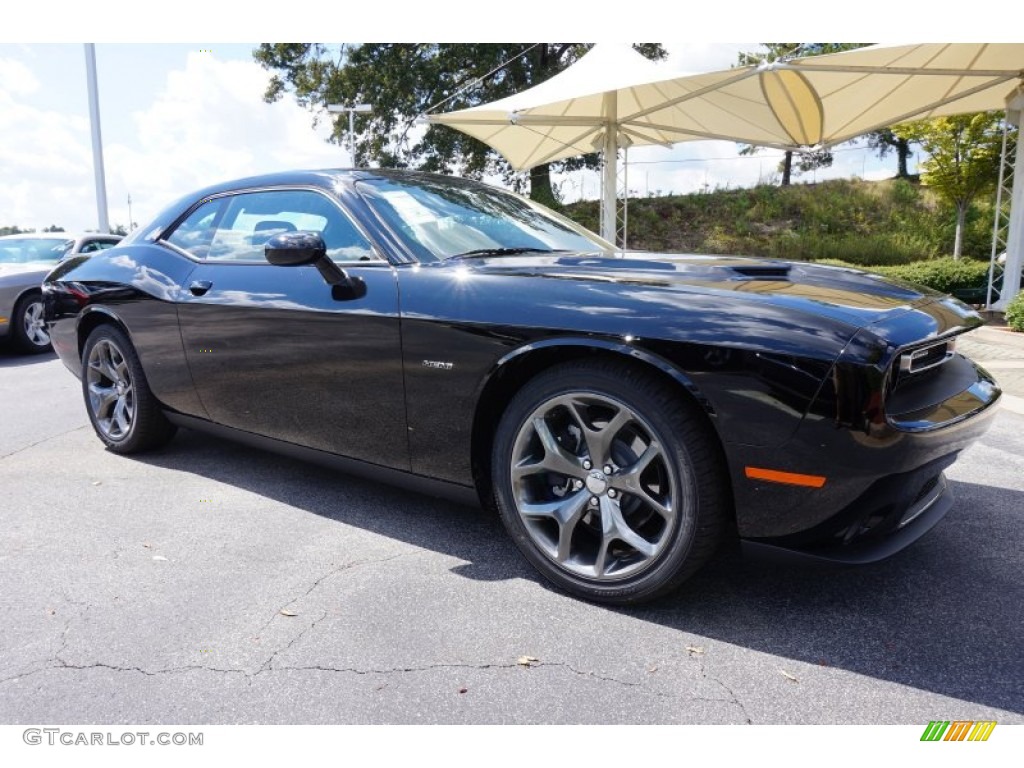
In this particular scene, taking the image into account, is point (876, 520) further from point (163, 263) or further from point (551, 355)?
point (163, 263)

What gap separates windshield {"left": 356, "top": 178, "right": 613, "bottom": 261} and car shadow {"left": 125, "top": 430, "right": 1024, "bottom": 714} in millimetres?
1148

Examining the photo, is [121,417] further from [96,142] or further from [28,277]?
[96,142]

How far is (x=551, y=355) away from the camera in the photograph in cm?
235

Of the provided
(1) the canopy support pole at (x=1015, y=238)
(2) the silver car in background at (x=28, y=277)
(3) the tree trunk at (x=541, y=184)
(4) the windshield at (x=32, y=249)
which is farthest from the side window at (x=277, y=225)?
(3) the tree trunk at (x=541, y=184)

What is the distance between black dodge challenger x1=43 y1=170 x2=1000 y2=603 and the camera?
6.46ft

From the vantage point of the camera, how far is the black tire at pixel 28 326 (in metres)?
8.02

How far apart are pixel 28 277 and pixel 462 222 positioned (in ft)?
24.4

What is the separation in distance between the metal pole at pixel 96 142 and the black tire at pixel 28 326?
10583mm

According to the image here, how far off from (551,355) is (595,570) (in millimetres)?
703

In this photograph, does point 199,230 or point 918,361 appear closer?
point 918,361

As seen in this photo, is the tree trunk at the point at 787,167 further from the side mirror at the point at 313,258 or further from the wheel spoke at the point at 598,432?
the wheel spoke at the point at 598,432

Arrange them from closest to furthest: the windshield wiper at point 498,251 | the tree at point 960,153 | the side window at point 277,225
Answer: the windshield wiper at point 498,251 < the side window at point 277,225 < the tree at point 960,153

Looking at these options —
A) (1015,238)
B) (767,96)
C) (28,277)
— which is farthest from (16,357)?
(1015,238)
